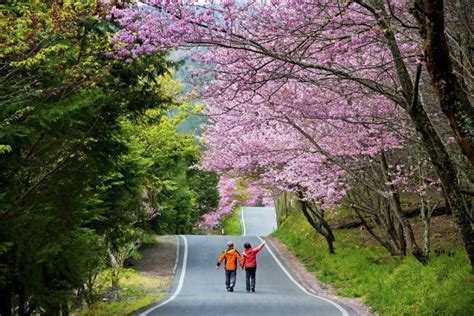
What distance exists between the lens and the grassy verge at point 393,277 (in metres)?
9.26

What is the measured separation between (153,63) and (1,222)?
3466mm

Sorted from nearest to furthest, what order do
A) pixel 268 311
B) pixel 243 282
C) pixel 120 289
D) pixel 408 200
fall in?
pixel 268 311 < pixel 120 289 < pixel 243 282 < pixel 408 200

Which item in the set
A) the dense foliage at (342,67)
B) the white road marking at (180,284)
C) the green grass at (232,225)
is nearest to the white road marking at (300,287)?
the dense foliage at (342,67)

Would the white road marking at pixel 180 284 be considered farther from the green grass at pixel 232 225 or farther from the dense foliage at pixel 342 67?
the green grass at pixel 232 225

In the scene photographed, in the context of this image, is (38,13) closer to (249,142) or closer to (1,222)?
(1,222)

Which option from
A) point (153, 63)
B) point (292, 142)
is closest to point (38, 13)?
point (153, 63)

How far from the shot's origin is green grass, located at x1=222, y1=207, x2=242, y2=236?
167 feet

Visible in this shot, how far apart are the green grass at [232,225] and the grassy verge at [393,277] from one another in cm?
2738

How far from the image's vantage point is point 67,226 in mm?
9594

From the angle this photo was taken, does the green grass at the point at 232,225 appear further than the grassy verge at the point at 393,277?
Yes

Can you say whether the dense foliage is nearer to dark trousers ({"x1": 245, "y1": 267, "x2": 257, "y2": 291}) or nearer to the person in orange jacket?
the person in orange jacket

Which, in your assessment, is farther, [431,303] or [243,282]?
[243,282]

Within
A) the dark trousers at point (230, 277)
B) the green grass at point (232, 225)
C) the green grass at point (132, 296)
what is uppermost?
the green grass at point (232, 225)

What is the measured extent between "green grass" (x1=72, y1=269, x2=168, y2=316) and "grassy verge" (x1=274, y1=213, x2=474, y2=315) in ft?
18.3
